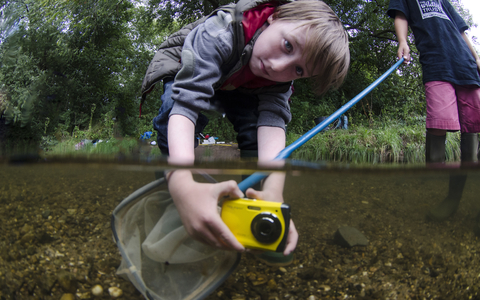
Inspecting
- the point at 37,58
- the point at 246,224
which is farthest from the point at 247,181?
the point at 37,58

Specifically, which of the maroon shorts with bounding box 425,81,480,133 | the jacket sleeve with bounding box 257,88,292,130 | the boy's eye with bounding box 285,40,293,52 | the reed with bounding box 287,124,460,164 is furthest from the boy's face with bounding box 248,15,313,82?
the reed with bounding box 287,124,460,164

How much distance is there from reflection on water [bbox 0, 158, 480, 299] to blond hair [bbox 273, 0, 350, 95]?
38 cm

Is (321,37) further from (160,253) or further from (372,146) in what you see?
(372,146)

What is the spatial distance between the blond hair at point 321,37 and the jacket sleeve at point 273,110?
0.45 feet

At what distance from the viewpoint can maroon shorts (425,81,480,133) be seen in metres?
1.09

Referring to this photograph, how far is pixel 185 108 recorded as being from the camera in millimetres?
611

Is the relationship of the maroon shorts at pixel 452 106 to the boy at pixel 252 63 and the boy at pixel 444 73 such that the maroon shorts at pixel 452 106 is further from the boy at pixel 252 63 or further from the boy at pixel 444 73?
the boy at pixel 252 63

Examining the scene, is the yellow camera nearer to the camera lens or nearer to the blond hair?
the camera lens

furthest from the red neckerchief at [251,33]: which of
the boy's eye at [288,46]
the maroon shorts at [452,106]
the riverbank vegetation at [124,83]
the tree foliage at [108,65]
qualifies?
the tree foliage at [108,65]

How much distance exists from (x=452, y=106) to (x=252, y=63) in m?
0.86

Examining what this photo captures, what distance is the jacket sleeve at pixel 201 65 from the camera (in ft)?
2.01

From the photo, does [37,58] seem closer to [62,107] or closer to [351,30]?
[62,107]

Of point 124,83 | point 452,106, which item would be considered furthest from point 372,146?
point 124,83

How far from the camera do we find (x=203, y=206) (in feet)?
1.18
